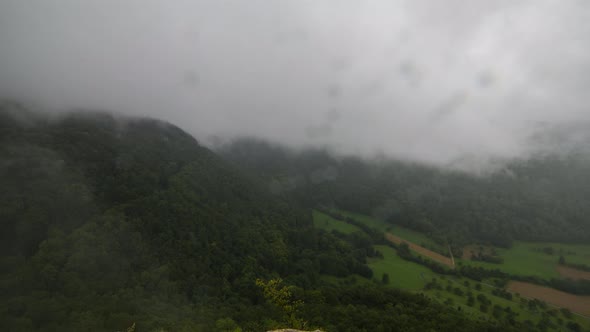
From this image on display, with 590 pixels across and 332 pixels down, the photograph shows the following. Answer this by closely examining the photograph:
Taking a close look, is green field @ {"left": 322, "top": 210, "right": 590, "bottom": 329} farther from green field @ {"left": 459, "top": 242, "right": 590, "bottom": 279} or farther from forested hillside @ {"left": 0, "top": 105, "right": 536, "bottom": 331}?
forested hillside @ {"left": 0, "top": 105, "right": 536, "bottom": 331}

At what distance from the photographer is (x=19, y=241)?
53406 millimetres

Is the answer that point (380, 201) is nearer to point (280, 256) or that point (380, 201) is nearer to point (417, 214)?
point (417, 214)

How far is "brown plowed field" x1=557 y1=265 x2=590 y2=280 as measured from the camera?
106m

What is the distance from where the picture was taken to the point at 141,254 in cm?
6372

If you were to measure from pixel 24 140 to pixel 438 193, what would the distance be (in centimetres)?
19639

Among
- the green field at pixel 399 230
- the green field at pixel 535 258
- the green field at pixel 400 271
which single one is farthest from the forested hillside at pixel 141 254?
the green field at pixel 399 230

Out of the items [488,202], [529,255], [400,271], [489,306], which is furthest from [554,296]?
[488,202]

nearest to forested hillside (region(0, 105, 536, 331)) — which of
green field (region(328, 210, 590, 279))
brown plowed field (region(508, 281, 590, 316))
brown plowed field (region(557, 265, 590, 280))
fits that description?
brown plowed field (region(508, 281, 590, 316))

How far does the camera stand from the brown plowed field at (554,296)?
89125 mm

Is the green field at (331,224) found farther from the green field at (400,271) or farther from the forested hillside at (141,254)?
the forested hillside at (141,254)

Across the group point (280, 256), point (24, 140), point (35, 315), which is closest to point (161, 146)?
point (24, 140)

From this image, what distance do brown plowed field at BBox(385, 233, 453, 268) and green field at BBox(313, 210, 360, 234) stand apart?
1798cm

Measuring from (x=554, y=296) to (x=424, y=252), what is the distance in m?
45.8

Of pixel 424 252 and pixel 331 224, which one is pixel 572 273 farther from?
pixel 331 224
